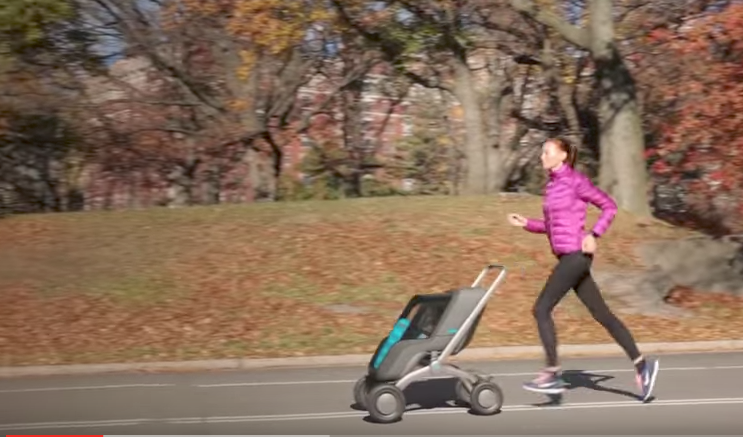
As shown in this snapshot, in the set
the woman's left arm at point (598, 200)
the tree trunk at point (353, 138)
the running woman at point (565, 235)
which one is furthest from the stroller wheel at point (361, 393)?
the tree trunk at point (353, 138)

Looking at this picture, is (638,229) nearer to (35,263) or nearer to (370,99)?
(35,263)

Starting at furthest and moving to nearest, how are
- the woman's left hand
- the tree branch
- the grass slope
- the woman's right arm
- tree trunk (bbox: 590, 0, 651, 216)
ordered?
the tree branch
tree trunk (bbox: 590, 0, 651, 216)
the grass slope
the woman's right arm
the woman's left hand

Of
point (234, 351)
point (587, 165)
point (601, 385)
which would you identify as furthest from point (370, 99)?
point (601, 385)

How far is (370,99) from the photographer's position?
3738cm

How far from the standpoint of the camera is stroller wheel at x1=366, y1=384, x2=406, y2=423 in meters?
7.72

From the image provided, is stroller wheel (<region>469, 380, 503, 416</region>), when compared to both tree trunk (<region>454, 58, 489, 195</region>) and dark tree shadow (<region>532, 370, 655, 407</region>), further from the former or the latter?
tree trunk (<region>454, 58, 489, 195</region>)

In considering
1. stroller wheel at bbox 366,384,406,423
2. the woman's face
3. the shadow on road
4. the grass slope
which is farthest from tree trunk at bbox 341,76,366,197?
stroller wheel at bbox 366,384,406,423

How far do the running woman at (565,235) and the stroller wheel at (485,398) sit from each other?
0.27 meters

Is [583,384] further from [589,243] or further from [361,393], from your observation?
[361,393]

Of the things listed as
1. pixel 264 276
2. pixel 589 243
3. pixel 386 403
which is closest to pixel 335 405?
pixel 386 403

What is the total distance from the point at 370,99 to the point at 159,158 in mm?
8310

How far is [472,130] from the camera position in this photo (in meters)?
23.8

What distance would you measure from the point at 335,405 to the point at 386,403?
A: 120cm

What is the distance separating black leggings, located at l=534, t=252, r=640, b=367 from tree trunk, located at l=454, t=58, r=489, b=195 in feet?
50.0
